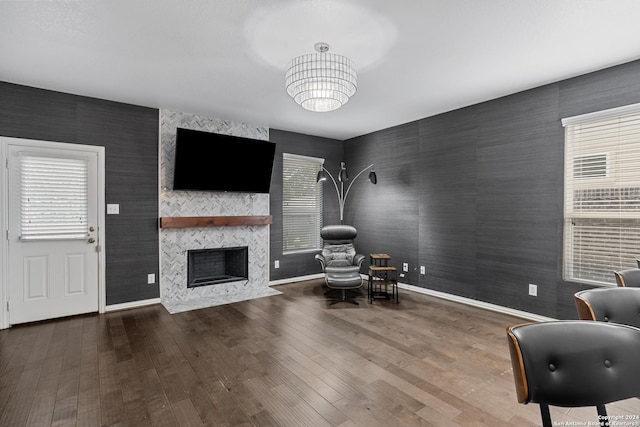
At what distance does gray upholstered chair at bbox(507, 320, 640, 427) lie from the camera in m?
1.04

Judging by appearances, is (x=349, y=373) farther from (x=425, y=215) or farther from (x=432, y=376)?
(x=425, y=215)

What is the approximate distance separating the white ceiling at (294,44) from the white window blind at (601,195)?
0.61 meters

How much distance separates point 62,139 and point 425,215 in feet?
16.1

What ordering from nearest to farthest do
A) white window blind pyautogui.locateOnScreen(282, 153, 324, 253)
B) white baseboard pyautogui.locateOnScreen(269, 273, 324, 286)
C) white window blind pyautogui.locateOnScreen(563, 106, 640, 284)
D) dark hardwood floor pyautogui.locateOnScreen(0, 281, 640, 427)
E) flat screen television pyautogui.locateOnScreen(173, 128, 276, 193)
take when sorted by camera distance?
dark hardwood floor pyautogui.locateOnScreen(0, 281, 640, 427)
white window blind pyautogui.locateOnScreen(563, 106, 640, 284)
flat screen television pyautogui.locateOnScreen(173, 128, 276, 193)
white baseboard pyautogui.locateOnScreen(269, 273, 324, 286)
white window blind pyautogui.locateOnScreen(282, 153, 324, 253)

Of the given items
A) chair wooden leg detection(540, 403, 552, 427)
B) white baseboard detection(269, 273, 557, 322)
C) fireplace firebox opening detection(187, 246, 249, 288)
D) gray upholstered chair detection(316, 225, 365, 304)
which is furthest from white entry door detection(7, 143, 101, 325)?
chair wooden leg detection(540, 403, 552, 427)

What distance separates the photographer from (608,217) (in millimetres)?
3236

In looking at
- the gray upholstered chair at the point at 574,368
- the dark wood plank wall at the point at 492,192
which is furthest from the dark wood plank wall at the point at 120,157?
the gray upholstered chair at the point at 574,368

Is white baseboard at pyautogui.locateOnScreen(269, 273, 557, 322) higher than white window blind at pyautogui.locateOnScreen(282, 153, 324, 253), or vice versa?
white window blind at pyautogui.locateOnScreen(282, 153, 324, 253)

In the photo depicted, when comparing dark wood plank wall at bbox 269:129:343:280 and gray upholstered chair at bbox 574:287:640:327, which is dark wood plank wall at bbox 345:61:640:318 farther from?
gray upholstered chair at bbox 574:287:640:327

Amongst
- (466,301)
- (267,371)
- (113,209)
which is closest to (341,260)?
(466,301)

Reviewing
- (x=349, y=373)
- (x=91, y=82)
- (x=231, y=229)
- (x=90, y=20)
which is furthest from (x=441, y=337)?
(x=91, y=82)

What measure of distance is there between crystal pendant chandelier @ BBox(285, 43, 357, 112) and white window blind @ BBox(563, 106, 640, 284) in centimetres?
257

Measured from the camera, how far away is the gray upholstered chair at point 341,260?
4535 mm

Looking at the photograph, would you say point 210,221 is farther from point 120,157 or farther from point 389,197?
point 389,197
